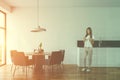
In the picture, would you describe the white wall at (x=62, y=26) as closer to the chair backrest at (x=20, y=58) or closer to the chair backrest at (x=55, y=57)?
the chair backrest at (x=55, y=57)

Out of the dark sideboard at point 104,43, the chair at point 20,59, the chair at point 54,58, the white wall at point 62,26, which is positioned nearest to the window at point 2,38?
the white wall at point 62,26

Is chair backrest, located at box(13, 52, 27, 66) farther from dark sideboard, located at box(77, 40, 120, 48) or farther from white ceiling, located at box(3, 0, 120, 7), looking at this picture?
dark sideboard, located at box(77, 40, 120, 48)

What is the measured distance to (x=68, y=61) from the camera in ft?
32.6

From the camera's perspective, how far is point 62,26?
987 centimetres

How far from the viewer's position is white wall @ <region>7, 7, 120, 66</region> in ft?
32.1

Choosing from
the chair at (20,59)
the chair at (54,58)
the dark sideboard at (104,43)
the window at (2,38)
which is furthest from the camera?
the window at (2,38)

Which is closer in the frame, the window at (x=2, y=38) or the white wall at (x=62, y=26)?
the window at (x=2, y=38)

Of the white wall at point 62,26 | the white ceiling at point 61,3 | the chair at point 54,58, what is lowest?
the chair at point 54,58

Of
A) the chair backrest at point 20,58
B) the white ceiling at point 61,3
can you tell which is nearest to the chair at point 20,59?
the chair backrest at point 20,58

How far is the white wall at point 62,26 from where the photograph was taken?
977 centimetres

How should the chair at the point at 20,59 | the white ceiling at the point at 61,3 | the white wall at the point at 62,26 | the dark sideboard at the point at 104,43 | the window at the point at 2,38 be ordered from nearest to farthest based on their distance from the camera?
the chair at the point at 20,59 → the white ceiling at the point at 61,3 → the dark sideboard at the point at 104,43 → the window at the point at 2,38 → the white wall at the point at 62,26

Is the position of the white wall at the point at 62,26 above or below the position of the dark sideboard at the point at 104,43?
above

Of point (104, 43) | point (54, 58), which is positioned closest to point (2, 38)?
point (54, 58)

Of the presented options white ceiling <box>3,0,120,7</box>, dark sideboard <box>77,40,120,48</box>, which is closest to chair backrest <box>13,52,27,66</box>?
white ceiling <box>3,0,120,7</box>
